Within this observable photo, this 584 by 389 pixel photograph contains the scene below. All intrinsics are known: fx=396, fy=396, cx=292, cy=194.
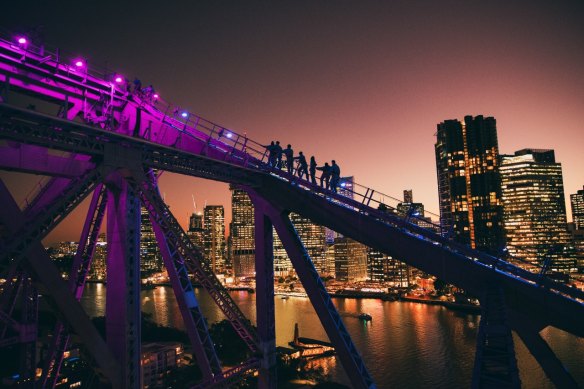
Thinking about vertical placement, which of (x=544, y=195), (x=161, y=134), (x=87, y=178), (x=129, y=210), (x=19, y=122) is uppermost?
(x=544, y=195)

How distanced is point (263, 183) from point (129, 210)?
18.5 ft

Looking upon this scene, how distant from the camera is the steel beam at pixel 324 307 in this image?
42.4 ft

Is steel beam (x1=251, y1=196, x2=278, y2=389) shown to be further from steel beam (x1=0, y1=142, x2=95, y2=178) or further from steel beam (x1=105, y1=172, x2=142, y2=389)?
steel beam (x1=0, y1=142, x2=95, y2=178)

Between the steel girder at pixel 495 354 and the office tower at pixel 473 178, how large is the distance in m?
166

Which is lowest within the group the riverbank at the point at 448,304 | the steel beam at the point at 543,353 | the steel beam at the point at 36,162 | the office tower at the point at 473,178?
the riverbank at the point at 448,304

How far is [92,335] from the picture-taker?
927 cm

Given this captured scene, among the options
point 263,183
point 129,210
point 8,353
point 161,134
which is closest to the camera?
point 129,210

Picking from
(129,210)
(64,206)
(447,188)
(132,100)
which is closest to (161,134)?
(132,100)

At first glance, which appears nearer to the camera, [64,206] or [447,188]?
[64,206]

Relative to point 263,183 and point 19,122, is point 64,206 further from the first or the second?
point 263,183

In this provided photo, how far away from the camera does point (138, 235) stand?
403 inches

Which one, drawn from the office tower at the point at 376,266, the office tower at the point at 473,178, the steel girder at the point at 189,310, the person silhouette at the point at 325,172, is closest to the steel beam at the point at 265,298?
the steel girder at the point at 189,310

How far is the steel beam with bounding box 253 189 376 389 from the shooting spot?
509 inches

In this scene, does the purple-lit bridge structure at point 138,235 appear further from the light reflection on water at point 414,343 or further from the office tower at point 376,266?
the office tower at point 376,266
